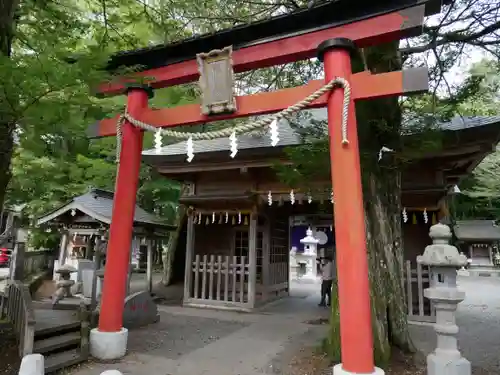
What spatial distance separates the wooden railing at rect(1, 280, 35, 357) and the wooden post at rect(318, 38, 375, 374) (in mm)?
3780

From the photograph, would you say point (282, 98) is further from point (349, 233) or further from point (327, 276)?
point (327, 276)

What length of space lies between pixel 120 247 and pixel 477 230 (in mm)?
29093

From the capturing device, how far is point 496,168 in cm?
2236

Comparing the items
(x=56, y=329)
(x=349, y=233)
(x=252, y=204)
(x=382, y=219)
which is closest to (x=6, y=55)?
(x=56, y=329)

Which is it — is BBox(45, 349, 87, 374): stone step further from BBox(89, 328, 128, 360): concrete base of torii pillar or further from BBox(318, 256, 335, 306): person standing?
BBox(318, 256, 335, 306): person standing

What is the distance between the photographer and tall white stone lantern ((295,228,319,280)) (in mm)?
21788

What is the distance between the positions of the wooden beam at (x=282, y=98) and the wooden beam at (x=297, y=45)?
1.62ft

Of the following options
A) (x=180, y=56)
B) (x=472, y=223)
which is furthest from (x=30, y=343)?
(x=472, y=223)

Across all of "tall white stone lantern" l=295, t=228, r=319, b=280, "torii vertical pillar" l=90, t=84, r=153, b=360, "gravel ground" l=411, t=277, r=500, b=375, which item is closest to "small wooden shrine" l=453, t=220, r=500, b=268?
"tall white stone lantern" l=295, t=228, r=319, b=280

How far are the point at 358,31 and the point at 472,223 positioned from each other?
93.0ft

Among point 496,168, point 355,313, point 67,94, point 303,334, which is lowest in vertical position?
point 303,334

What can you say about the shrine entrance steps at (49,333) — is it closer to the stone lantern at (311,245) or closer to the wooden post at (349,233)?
the wooden post at (349,233)

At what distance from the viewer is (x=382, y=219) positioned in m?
5.70

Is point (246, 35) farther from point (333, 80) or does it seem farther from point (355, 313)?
point (355, 313)
